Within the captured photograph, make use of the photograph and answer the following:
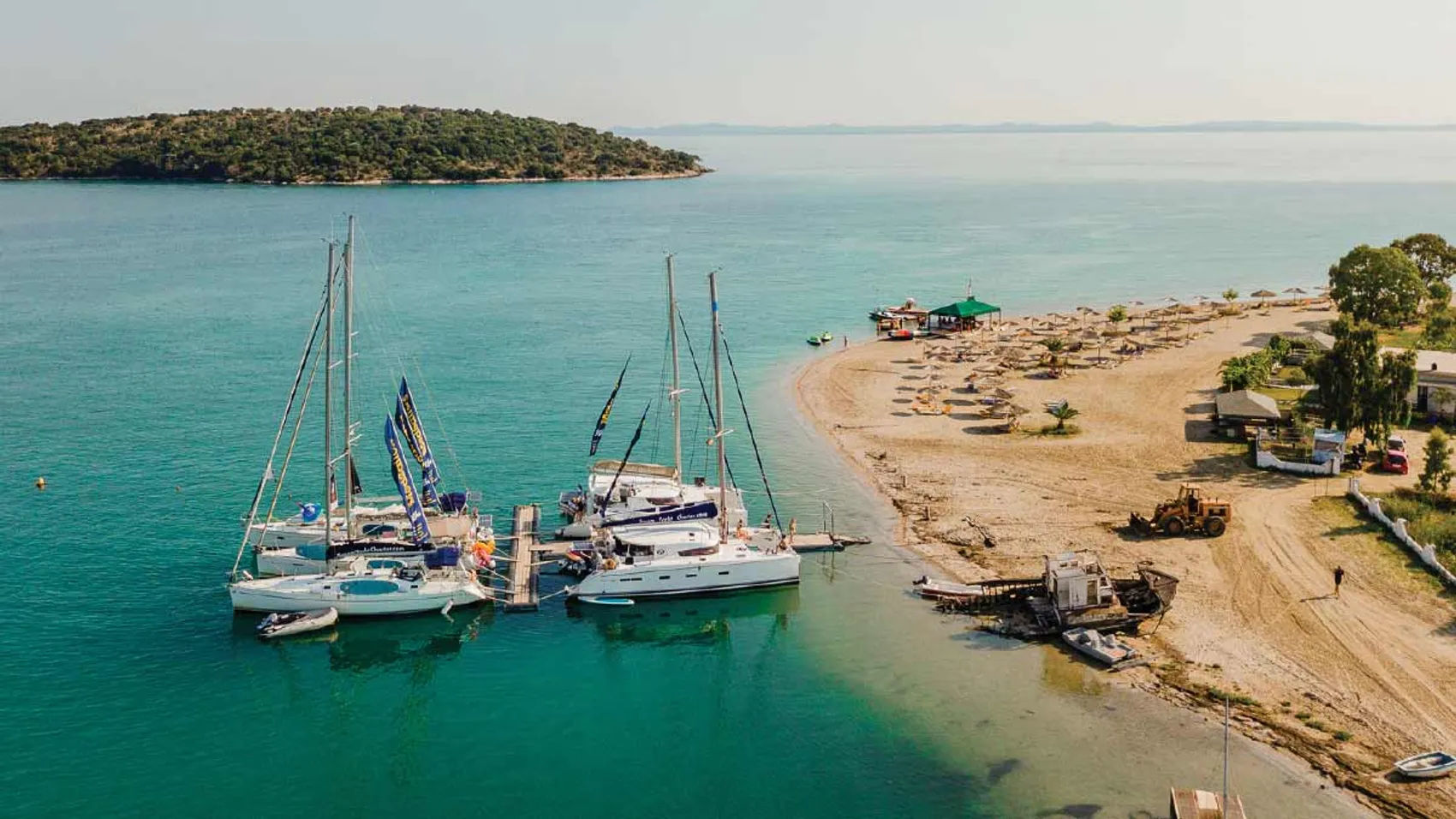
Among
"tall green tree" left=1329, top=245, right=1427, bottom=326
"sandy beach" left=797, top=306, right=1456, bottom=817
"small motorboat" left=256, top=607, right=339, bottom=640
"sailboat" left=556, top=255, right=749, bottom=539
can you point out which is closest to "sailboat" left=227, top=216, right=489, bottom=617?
"small motorboat" left=256, top=607, right=339, bottom=640

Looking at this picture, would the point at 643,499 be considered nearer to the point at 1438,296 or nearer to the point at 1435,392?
the point at 1435,392

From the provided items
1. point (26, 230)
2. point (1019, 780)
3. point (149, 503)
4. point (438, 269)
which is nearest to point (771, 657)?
point (1019, 780)

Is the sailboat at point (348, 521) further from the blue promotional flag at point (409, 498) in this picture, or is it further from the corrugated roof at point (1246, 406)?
the corrugated roof at point (1246, 406)

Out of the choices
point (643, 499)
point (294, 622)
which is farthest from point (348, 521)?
point (643, 499)

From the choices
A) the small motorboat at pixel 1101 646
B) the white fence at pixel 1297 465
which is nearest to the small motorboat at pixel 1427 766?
the small motorboat at pixel 1101 646

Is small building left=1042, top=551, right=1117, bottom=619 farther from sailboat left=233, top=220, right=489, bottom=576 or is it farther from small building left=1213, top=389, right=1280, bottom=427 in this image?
small building left=1213, top=389, right=1280, bottom=427
